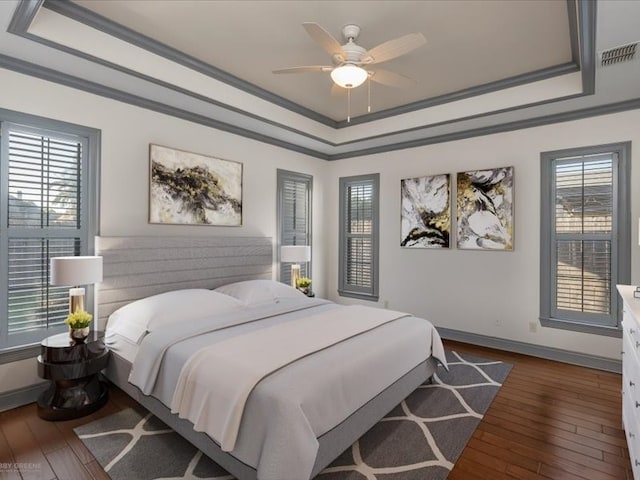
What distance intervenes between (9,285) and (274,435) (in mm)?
2520

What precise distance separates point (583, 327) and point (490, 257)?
114 cm

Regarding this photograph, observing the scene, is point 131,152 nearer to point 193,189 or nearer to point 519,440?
point 193,189

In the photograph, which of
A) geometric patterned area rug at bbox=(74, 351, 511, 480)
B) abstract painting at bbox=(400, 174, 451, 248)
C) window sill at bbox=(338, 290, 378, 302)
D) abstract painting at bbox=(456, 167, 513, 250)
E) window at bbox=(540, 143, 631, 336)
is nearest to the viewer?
geometric patterned area rug at bbox=(74, 351, 511, 480)

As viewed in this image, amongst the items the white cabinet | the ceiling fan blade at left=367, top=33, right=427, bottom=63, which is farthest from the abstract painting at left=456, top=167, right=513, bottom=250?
the ceiling fan blade at left=367, top=33, right=427, bottom=63

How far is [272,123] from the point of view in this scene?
4121mm

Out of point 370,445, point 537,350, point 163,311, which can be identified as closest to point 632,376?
point 370,445

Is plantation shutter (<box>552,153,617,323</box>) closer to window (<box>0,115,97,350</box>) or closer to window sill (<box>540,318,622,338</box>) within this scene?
window sill (<box>540,318,622,338</box>)

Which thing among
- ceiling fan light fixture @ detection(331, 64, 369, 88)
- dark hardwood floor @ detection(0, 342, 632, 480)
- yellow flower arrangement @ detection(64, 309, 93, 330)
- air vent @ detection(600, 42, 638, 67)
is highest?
air vent @ detection(600, 42, 638, 67)

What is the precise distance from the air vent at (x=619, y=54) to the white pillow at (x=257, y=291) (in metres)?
3.36

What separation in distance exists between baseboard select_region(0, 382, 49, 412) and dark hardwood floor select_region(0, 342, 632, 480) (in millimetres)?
61

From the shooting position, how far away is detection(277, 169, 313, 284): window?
4906mm

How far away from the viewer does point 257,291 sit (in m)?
3.67

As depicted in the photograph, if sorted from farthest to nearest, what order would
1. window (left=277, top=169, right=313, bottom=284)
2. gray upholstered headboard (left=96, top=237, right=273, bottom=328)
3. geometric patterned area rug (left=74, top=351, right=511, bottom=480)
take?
window (left=277, top=169, right=313, bottom=284)
gray upholstered headboard (left=96, top=237, right=273, bottom=328)
geometric patterned area rug (left=74, top=351, right=511, bottom=480)

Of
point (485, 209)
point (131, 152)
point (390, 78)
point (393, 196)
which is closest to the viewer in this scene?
point (390, 78)
